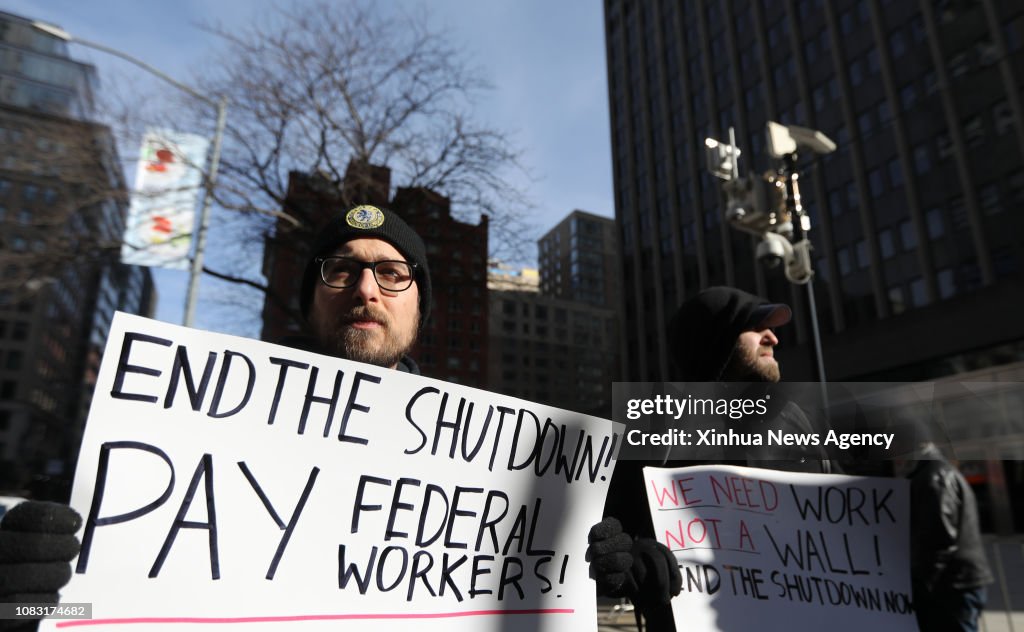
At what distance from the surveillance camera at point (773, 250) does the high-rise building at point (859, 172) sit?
4.84m

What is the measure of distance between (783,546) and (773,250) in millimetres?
6613

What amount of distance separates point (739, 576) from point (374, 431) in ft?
3.76

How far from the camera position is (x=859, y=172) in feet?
90.1

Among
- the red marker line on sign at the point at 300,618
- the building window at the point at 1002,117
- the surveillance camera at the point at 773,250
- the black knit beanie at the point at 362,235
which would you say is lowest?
the red marker line on sign at the point at 300,618

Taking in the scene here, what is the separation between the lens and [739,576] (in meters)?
1.71

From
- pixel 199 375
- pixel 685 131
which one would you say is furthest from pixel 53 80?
pixel 199 375

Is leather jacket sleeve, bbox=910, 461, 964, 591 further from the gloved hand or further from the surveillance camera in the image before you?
the surveillance camera

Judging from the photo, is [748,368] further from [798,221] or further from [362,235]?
→ [798,221]

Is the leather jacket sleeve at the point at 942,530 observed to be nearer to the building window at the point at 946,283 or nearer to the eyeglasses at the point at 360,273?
the eyeglasses at the point at 360,273

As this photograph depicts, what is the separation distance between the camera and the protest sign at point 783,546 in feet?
5.49

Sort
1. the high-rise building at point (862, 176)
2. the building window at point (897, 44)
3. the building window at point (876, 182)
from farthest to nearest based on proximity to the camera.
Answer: the building window at point (876, 182)
the building window at point (897, 44)
the high-rise building at point (862, 176)

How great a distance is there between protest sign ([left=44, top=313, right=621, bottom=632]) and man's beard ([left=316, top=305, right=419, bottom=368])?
370mm

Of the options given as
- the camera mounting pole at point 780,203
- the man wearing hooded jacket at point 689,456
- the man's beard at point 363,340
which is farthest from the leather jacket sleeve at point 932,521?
the camera mounting pole at point 780,203

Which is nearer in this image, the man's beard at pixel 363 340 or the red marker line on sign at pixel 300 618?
the red marker line on sign at pixel 300 618
